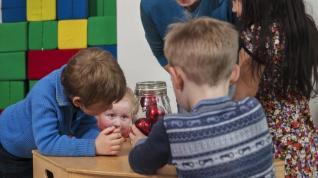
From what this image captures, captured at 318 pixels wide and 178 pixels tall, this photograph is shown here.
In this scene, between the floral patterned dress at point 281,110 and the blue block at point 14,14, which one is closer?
the floral patterned dress at point 281,110

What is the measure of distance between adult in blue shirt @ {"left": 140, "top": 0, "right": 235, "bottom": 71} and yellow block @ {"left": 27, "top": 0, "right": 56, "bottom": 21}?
109 centimetres

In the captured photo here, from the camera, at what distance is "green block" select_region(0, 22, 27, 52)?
2.56 meters

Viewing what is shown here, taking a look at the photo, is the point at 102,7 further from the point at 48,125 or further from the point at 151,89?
the point at 48,125

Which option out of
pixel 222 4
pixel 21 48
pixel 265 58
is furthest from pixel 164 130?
pixel 21 48

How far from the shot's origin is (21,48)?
2.57m

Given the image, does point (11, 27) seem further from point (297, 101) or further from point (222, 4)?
point (297, 101)

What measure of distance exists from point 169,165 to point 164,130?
0.45 feet

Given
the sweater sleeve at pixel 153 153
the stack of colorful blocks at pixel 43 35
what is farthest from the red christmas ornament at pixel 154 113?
the stack of colorful blocks at pixel 43 35

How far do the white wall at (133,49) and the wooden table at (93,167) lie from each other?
105 cm

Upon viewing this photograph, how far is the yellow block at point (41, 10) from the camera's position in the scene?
2.45m

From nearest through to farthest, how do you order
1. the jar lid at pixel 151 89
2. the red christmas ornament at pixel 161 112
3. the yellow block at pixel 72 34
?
the red christmas ornament at pixel 161 112 → the jar lid at pixel 151 89 → the yellow block at pixel 72 34

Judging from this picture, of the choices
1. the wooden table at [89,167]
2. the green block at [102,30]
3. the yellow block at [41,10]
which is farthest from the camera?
the yellow block at [41,10]

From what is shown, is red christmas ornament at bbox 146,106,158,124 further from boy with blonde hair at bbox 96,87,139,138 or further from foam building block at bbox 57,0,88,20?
foam building block at bbox 57,0,88,20

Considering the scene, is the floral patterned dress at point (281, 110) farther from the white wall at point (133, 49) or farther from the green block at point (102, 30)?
the green block at point (102, 30)
